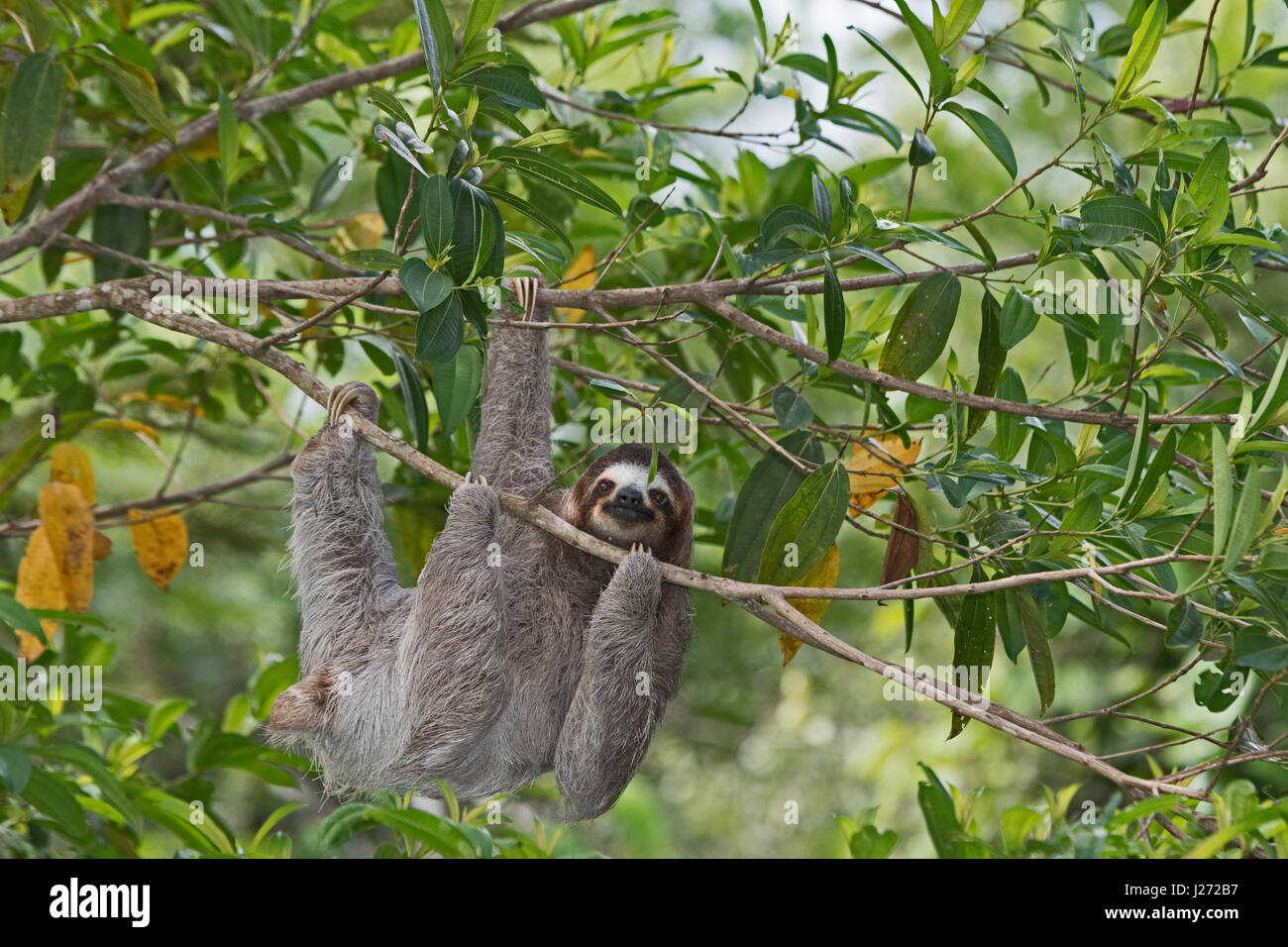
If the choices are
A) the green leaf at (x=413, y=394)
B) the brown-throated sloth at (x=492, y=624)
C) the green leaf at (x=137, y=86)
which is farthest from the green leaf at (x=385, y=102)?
the green leaf at (x=137, y=86)

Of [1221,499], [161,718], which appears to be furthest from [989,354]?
[161,718]

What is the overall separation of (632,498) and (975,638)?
138cm

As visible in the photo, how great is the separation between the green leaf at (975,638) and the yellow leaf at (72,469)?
390 centimetres

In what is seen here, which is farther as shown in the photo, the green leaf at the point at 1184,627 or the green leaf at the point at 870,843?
A: the green leaf at the point at 870,843

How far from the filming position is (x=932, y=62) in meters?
3.28

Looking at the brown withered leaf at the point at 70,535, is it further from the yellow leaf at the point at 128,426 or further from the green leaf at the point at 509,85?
the green leaf at the point at 509,85

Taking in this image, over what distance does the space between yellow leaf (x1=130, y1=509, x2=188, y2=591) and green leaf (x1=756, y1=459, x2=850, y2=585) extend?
3.01 m

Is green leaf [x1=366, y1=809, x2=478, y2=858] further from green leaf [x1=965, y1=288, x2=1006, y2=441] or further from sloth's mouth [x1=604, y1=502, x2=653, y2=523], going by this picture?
green leaf [x1=965, y1=288, x2=1006, y2=441]

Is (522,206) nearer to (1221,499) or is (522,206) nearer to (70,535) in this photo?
(1221,499)

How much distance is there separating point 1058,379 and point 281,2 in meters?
9.93

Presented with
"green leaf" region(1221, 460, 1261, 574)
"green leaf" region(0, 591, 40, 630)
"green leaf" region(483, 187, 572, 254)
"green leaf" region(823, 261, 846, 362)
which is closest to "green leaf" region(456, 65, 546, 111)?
"green leaf" region(483, 187, 572, 254)

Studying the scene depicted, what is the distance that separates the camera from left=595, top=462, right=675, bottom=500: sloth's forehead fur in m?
4.24

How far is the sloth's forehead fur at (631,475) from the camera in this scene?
424 centimetres
